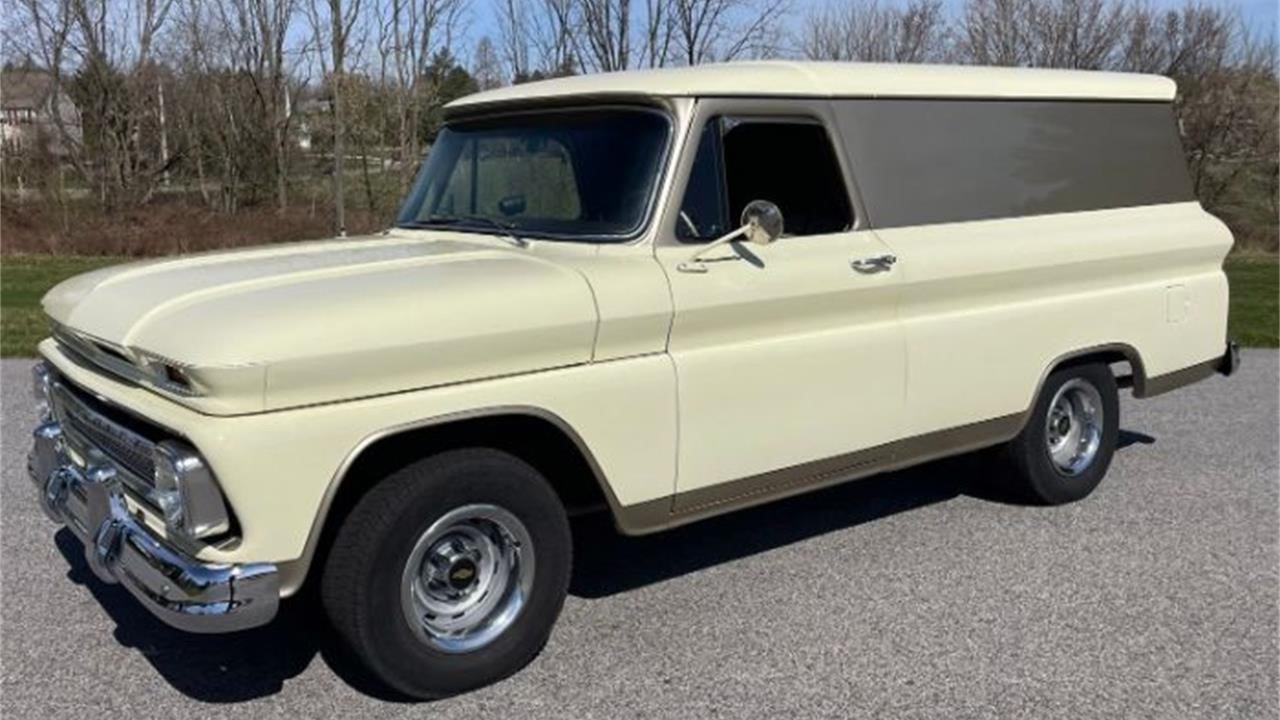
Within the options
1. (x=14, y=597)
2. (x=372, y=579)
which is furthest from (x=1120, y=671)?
(x=14, y=597)

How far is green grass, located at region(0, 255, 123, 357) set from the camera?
11.0 m

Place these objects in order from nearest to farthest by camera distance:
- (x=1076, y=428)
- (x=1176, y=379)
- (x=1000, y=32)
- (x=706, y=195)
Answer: (x=706, y=195) → (x=1076, y=428) → (x=1176, y=379) → (x=1000, y=32)

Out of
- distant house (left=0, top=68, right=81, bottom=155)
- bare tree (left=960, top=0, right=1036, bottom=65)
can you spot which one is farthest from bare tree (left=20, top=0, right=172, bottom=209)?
bare tree (left=960, top=0, right=1036, bottom=65)

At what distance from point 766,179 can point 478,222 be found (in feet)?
3.85

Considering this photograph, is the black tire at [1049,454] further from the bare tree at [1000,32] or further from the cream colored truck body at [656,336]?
the bare tree at [1000,32]

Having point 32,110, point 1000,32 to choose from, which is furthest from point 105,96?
point 1000,32

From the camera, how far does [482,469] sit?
3.73 metres

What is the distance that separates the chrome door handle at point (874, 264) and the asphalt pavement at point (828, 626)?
127 cm

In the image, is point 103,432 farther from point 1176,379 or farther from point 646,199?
point 1176,379

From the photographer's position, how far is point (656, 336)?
4.09 metres

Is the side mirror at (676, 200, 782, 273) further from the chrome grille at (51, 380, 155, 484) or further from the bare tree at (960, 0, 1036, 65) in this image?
the bare tree at (960, 0, 1036, 65)

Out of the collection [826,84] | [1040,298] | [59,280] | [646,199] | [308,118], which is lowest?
[59,280]

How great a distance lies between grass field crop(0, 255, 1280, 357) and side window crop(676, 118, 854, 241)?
25.9 ft

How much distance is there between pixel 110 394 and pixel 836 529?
3234 millimetres
